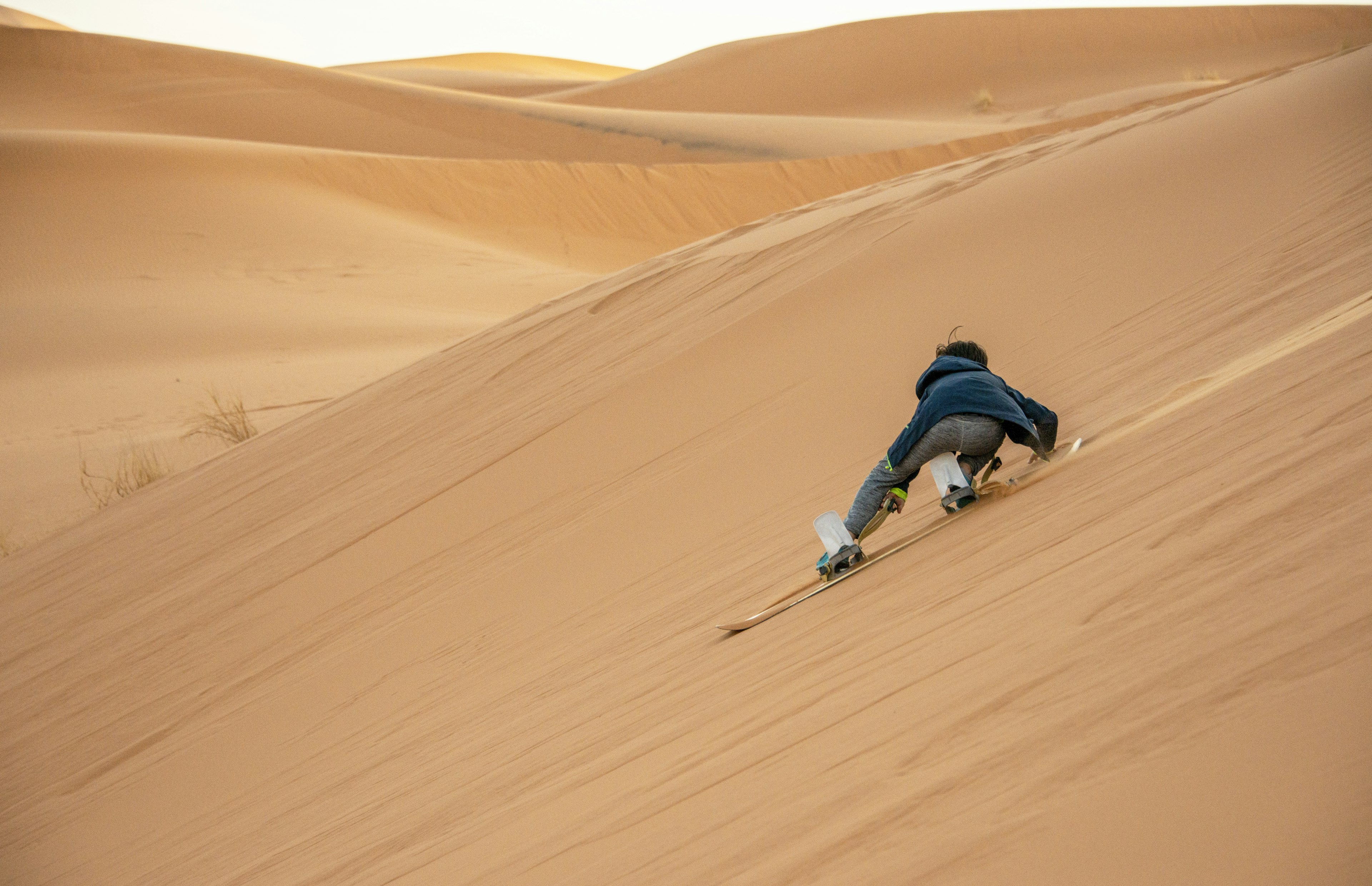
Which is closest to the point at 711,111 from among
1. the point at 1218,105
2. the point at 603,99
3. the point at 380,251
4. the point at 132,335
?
the point at 603,99

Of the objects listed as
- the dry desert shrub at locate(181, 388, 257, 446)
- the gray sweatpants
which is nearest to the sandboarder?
the gray sweatpants

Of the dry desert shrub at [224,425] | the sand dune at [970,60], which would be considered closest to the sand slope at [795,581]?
the dry desert shrub at [224,425]

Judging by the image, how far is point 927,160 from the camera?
26547 mm

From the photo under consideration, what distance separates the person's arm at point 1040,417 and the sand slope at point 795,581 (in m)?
0.17

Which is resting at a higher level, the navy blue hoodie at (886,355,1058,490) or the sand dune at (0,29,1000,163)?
the sand dune at (0,29,1000,163)

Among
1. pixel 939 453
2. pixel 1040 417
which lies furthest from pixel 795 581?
pixel 1040 417

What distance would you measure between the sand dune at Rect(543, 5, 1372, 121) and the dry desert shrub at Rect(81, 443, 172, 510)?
32.8 metres

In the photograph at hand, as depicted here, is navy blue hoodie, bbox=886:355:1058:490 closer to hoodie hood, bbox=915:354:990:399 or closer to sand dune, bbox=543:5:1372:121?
hoodie hood, bbox=915:354:990:399

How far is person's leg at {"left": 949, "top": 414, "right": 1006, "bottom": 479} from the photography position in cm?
351

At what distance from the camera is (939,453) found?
3.55 m

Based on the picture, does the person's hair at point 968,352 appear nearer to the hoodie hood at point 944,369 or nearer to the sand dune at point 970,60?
the hoodie hood at point 944,369

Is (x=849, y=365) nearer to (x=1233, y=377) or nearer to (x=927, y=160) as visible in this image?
(x=1233, y=377)

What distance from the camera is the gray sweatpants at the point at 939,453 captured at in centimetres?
352

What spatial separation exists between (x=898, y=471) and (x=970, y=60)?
43.5 metres
